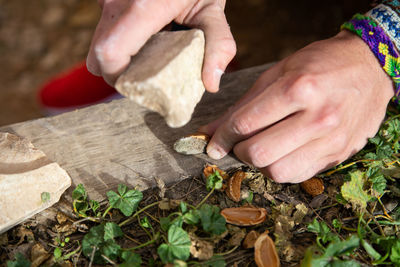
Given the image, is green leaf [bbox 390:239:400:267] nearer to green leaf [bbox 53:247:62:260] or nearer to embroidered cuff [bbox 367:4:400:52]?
embroidered cuff [bbox 367:4:400:52]

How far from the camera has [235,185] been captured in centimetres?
136

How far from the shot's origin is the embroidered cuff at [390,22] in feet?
4.60

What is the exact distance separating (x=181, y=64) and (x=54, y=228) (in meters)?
0.71

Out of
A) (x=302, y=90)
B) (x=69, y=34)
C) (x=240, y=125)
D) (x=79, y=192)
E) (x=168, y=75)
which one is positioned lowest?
(x=69, y=34)

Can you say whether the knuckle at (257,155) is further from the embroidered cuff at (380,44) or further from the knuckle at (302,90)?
the embroidered cuff at (380,44)

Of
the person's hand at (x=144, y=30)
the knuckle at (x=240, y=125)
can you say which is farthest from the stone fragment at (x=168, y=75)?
the knuckle at (x=240, y=125)

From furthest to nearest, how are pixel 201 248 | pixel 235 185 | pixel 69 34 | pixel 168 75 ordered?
1. pixel 69 34
2. pixel 235 185
3. pixel 201 248
4. pixel 168 75

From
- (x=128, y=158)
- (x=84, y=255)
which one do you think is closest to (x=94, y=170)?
(x=128, y=158)

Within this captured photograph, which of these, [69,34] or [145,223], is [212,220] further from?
[69,34]

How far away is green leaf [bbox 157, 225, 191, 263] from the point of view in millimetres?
1104

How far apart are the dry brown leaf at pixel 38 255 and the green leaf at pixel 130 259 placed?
0.26 metres

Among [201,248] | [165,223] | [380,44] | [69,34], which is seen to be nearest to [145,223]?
[165,223]

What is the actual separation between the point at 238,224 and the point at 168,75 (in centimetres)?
54

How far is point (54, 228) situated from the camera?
4.20ft
